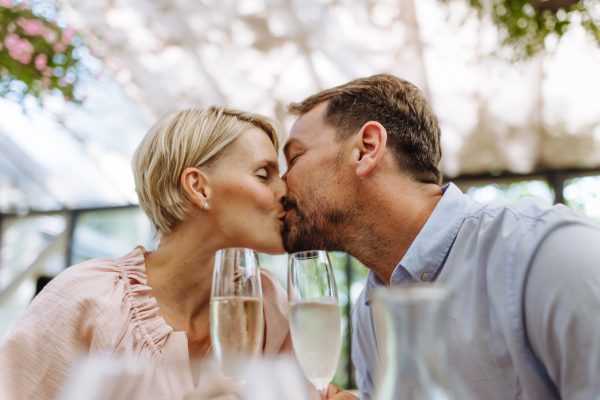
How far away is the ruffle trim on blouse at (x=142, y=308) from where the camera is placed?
4.48 feet

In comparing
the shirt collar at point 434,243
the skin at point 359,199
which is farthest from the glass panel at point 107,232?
the shirt collar at point 434,243

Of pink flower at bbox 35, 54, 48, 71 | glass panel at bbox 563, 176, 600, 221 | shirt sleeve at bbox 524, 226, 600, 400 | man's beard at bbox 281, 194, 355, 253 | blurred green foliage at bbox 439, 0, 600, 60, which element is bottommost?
A: glass panel at bbox 563, 176, 600, 221

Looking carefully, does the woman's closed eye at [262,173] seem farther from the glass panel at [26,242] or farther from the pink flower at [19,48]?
the glass panel at [26,242]

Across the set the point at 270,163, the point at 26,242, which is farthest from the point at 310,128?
the point at 26,242

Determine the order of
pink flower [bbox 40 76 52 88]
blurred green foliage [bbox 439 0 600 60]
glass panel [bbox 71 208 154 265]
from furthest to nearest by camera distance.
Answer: glass panel [bbox 71 208 154 265], pink flower [bbox 40 76 52 88], blurred green foliage [bbox 439 0 600 60]

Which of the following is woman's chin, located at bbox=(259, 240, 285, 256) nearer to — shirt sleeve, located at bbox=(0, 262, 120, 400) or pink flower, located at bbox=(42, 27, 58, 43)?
shirt sleeve, located at bbox=(0, 262, 120, 400)

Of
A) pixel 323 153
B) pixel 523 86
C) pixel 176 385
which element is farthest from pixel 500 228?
pixel 523 86

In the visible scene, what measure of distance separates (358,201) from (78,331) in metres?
0.95

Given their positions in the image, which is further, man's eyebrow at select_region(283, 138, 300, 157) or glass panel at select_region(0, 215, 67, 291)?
glass panel at select_region(0, 215, 67, 291)

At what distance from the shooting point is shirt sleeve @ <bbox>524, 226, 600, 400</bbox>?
35.7 inches

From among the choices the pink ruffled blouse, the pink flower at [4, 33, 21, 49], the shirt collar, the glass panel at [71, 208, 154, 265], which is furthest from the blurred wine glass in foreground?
the glass panel at [71, 208, 154, 265]

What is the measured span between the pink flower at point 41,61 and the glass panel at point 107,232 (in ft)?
16.8

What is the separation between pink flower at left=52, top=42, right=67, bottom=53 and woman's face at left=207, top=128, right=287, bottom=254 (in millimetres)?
1945

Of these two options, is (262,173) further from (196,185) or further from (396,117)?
(396,117)
